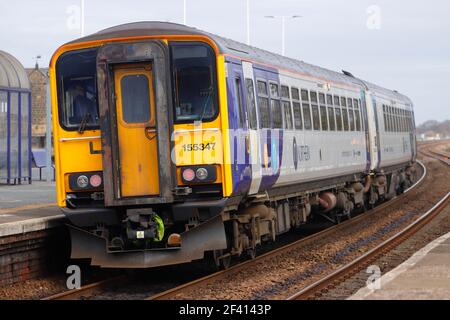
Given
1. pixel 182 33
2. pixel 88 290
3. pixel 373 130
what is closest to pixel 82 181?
pixel 88 290

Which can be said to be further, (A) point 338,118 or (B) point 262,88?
(A) point 338,118

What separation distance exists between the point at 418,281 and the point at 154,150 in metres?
3.62

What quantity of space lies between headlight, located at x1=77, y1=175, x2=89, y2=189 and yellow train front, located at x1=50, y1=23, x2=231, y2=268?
13mm

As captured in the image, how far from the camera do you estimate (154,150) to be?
11219mm

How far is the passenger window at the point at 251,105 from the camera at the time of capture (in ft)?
40.3

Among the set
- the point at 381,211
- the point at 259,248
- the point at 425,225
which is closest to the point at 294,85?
the point at 259,248

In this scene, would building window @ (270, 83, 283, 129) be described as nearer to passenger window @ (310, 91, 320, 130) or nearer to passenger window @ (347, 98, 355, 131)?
passenger window @ (310, 91, 320, 130)

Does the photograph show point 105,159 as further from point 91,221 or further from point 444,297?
point 444,297

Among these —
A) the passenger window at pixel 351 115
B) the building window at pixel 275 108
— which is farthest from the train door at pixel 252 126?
the passenger window at pixel 351 115

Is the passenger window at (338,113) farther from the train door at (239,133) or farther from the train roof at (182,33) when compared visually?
the train door at (239,133)

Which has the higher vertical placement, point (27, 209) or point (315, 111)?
point (315, 111)

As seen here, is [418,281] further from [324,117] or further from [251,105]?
[324,117]

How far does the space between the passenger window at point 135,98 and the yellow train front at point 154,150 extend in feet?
0.04

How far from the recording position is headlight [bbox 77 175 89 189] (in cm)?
1148
